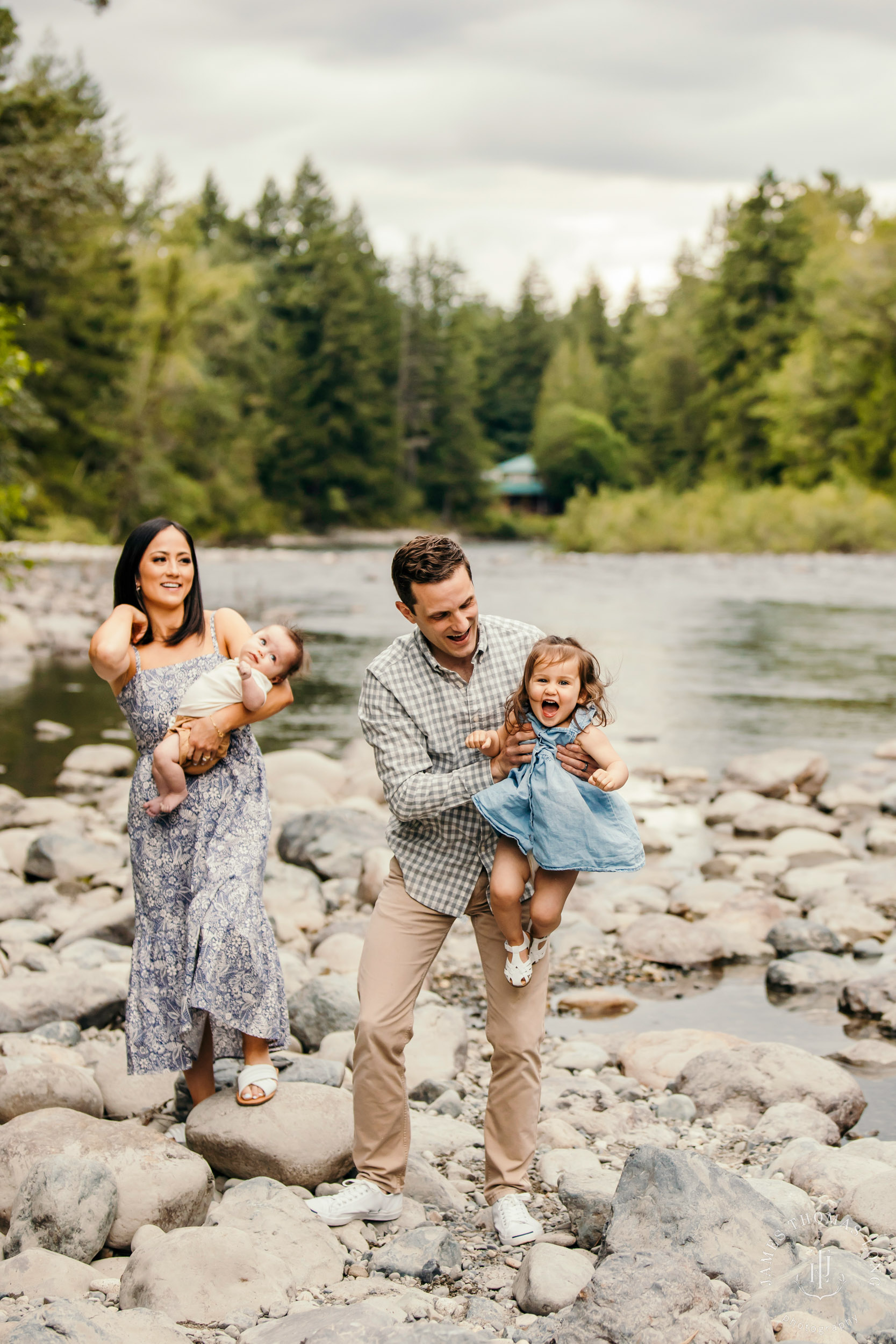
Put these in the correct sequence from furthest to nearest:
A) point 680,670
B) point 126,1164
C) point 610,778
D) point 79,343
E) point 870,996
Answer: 1. point 79,343
2. point 680,670
3. point 870,996
4. point 126,1164
5. point 610,778

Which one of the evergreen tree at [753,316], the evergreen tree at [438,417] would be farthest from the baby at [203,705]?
the evergreen tree at [438,417]

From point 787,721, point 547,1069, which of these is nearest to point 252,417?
point 787,721

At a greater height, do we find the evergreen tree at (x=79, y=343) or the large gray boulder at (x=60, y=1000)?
the evergreen tree at (x=79, y=343)

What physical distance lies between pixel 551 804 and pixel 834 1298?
1.28 metres

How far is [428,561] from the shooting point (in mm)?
3055

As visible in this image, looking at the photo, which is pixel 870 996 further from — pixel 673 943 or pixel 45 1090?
pixel 45 1090

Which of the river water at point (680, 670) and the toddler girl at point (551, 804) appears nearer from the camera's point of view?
the toddler girl at point (551, 804)

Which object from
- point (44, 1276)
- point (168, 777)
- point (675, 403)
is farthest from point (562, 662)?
point (675, 403)

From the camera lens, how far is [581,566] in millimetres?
36000

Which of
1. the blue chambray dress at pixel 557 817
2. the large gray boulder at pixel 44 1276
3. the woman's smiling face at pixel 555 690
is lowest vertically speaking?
the large gray boulder at pixel 44 1276

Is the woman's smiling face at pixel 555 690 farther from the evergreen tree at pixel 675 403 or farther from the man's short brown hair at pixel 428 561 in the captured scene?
the evergreen tree at pixel 675 403

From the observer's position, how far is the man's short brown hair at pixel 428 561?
306 centimetres

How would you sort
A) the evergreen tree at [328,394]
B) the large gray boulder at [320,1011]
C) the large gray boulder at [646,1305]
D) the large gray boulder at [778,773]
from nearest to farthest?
the large gray boulder at [646,1305], the large gray boulder at [320,1011], the large gray boulder at [778,773], the evergreen tree at [328,394]

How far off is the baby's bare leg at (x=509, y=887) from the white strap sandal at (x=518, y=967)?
0.03ft
